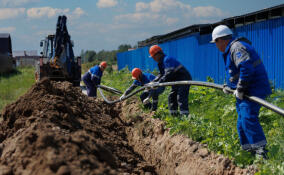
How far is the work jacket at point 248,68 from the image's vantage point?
472 centimetres

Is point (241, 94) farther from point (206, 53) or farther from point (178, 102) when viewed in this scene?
point (206, 53)

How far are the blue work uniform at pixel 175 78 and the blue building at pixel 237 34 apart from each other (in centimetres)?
333

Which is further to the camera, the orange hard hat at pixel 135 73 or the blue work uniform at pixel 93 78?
the blue work uniform at pixel 93 78

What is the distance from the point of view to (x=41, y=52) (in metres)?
18.3

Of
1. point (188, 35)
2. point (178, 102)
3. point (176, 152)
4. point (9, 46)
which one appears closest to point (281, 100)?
point (178, 102)

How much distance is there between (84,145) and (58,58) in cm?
1377

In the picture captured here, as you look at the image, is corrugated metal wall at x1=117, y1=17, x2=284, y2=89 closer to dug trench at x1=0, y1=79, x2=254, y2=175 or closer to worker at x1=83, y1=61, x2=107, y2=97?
dug trench at x1=0, y1=79, x2=254, y2=175

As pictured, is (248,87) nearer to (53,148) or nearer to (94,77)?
(53,148)

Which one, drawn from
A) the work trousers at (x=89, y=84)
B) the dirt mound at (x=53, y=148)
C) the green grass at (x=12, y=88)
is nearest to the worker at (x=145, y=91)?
the dirt mound at (x=53, y=148)

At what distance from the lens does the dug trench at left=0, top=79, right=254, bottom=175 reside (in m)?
3.36

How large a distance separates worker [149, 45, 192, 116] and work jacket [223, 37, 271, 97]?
255 centimetres

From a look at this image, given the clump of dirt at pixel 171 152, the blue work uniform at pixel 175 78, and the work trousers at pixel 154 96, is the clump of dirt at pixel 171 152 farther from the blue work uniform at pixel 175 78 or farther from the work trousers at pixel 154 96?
the blue work uniform at pixel 175 78

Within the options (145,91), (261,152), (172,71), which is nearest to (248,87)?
(261,152)

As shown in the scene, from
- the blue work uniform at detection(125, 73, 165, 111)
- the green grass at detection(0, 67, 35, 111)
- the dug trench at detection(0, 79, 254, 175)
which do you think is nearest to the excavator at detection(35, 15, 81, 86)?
the green grass at detection(0, 67, 35, 111)
